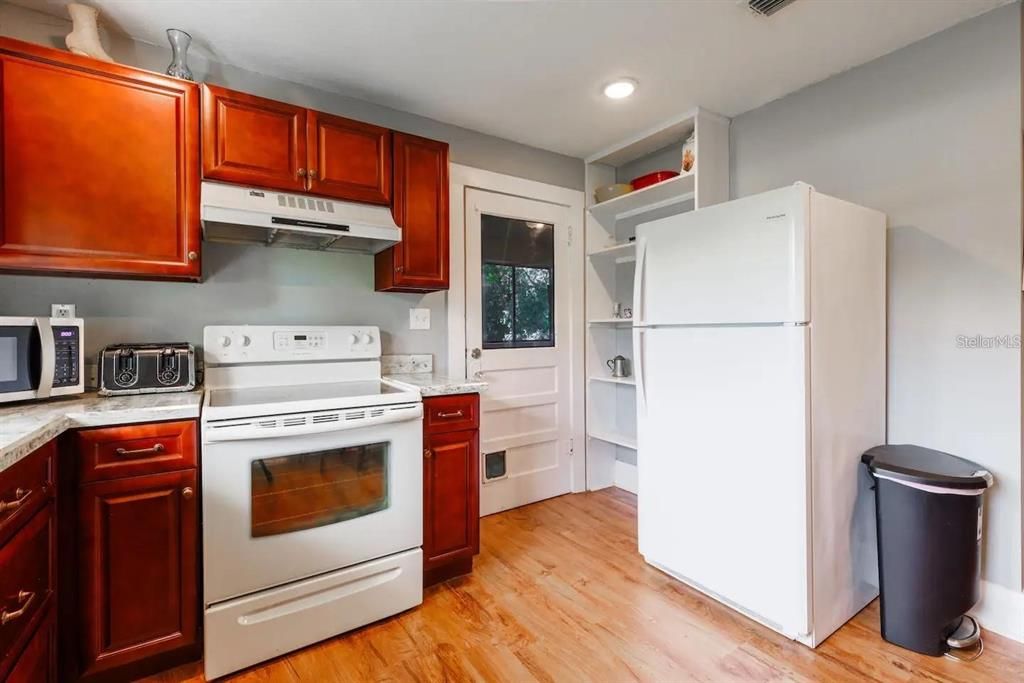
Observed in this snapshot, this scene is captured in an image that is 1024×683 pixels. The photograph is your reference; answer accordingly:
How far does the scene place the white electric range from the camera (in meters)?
1.59

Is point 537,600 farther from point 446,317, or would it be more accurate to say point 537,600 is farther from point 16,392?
point 16,392

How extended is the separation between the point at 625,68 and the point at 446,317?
1.57 metres

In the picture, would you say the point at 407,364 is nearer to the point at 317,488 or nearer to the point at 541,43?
the point at 317,488

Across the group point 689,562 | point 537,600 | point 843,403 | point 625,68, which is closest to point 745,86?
point 625,68

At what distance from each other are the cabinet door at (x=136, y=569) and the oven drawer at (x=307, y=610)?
0.42 ft

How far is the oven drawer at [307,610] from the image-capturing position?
1.60m

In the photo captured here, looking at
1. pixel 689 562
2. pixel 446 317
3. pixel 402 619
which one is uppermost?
pixel 446 317

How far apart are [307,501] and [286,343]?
32.2 inches

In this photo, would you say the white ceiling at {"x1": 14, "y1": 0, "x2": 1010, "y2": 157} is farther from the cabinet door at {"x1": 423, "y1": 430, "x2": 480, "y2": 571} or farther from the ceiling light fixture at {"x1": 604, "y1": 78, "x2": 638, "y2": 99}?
the cabinet door at {"x1": 423, "y1": 430, "x2": 480, "y2": 571}

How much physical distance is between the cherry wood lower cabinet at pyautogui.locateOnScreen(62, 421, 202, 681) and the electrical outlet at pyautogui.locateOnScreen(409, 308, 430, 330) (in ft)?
4.13

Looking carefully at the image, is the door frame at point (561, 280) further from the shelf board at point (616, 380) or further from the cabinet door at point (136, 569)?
the cabinet door at point (136, 569)

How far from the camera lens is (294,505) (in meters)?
1.71

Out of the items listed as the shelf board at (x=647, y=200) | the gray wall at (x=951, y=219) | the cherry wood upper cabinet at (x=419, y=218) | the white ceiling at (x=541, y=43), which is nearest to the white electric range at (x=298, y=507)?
the cherry wood upper cabinet at (x=419, y=218)

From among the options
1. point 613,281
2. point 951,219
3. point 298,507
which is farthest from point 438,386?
point 951,219
